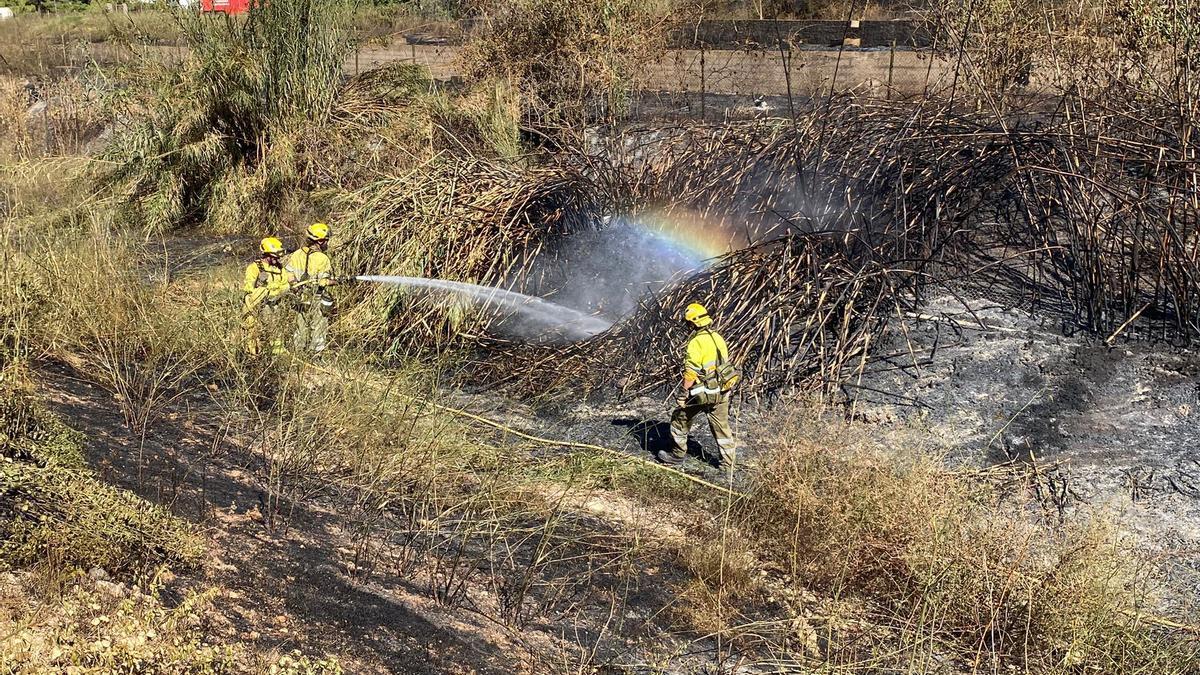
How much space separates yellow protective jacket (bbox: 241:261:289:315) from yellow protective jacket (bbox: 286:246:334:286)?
12 cm

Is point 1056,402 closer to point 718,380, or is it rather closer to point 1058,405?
point 1058,405

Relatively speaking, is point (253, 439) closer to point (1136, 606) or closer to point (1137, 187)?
point (1136, 606)

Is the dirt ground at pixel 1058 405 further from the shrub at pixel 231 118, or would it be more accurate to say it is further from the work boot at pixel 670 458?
the shrub at pixel 231 118

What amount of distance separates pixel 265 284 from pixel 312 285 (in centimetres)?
39

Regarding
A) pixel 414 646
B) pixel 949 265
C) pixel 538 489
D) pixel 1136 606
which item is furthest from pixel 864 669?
pixel 949 265

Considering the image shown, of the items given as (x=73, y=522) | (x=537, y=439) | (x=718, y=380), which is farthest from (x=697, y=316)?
(x=73, y=522)

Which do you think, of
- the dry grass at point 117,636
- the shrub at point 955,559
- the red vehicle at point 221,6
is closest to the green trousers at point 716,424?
the shrub at point 955,559

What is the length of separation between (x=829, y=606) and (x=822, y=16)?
53.4 ft

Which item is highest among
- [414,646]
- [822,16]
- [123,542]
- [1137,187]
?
[822,16]

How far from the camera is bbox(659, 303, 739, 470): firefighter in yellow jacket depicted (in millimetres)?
7363

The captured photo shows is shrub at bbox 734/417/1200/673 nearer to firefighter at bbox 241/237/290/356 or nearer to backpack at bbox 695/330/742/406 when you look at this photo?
backpack at bbox 695/330/742/406

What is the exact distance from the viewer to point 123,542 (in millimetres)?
4469

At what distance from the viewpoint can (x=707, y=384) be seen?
24.2 feet

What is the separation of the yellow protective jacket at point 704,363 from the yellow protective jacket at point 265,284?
3.72 metres
